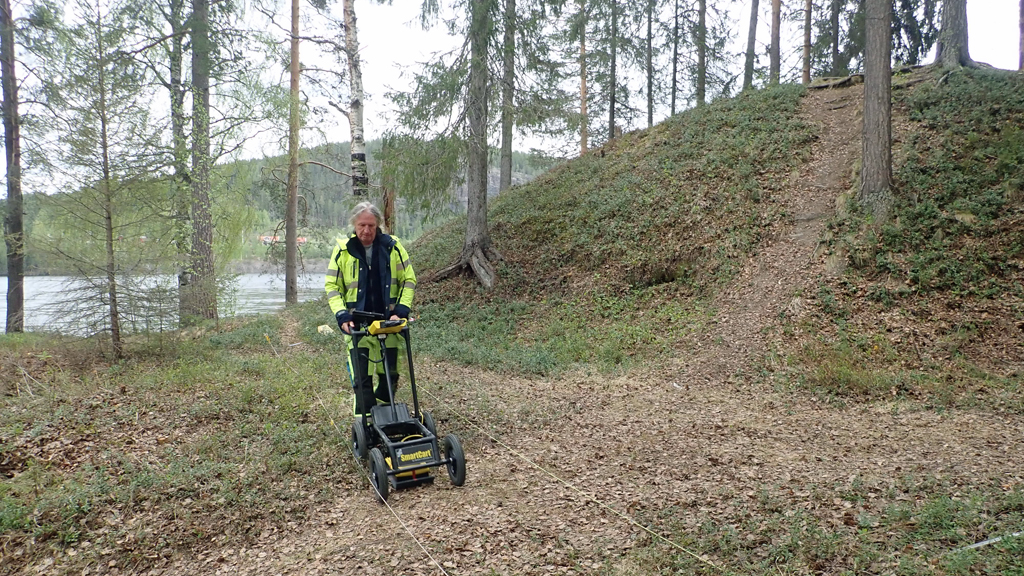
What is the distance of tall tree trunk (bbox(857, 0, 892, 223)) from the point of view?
1013cm

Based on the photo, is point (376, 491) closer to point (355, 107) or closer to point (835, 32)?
point (355, 107)

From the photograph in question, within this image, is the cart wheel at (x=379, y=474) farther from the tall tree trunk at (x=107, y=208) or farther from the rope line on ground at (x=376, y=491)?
the tall tree trunk at (x=107, y=208)

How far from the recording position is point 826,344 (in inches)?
323

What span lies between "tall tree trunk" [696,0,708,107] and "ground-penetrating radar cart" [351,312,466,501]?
1992cm

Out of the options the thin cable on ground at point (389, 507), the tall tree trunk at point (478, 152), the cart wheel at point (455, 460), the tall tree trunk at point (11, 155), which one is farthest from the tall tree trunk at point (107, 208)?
the tall tree trunk at point (478, 152)

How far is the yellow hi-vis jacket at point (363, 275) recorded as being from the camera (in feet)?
16.5

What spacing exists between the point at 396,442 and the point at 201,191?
7934 millimetres

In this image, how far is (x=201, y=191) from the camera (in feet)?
33.4

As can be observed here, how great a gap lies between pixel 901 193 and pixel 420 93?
10.2 metres

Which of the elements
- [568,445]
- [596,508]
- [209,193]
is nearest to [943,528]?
[596,508]

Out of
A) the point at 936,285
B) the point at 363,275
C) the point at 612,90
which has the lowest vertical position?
the point at 936,285

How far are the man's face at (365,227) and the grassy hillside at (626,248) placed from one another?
4.85m

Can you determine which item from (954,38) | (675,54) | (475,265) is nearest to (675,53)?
(675,54)

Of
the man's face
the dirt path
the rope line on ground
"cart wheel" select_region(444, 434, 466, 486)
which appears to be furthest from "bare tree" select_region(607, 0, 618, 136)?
"cart wheel" select_region(444, 434, 466, 486)
